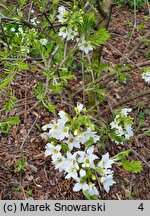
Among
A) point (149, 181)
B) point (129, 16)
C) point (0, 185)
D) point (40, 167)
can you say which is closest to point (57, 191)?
point (40, 167)

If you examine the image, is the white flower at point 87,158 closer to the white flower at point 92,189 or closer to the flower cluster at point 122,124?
the white flower at point 92,189

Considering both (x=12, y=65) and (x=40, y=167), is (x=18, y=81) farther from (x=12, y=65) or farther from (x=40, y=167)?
(x=12, y=65)

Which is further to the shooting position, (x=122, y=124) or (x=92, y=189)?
(x=122, y=124)

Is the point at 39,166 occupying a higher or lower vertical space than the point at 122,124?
lower

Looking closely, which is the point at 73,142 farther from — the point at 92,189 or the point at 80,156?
the point at 92,189

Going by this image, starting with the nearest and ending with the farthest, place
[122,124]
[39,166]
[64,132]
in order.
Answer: [64,132]
[122,124]
[39,166]

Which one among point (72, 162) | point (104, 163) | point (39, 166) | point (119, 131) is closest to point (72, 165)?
point (72, 162)

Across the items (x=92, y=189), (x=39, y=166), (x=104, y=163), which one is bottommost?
(x=39, y=166)

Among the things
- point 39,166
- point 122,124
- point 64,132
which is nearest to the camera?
point 64,132

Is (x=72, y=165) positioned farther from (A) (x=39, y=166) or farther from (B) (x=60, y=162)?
(A) (x=39, y=166)

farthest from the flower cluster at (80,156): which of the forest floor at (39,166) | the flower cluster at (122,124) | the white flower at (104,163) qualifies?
the forest floor at (39,166)

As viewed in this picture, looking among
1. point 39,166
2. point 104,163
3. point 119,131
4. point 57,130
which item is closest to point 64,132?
point 57,130
